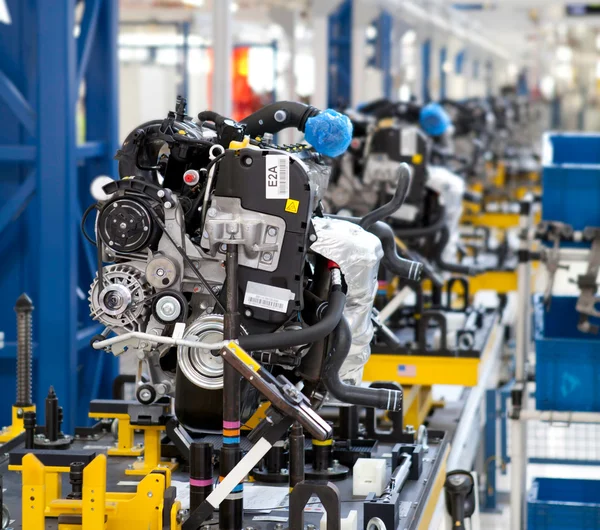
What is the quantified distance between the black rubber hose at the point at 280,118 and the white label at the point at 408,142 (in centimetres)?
290

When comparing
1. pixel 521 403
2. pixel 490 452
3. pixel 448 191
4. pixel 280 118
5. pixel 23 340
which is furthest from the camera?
pixel 490 452

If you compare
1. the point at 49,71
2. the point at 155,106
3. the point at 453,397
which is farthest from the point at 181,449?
the point at 155,106

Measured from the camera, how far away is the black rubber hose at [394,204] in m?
3.34

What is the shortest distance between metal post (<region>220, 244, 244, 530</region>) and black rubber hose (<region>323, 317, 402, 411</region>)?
1.29ft

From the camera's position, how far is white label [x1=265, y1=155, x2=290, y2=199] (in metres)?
2.87

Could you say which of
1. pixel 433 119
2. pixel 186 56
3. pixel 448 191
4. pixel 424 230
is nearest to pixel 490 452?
pixel 424 230

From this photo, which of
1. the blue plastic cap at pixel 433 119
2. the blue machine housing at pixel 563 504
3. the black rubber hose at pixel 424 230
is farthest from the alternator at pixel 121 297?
the blue plastic cap at pixel 433 119

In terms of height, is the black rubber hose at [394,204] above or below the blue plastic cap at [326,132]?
below

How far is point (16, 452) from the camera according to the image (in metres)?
3.24

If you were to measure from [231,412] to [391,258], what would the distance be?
0.92 metres

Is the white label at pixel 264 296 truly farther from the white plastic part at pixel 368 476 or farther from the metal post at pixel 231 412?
the white plastic part at pixel 368 476

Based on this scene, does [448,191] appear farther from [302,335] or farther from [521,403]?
[302,335]

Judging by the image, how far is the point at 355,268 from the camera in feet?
10.3

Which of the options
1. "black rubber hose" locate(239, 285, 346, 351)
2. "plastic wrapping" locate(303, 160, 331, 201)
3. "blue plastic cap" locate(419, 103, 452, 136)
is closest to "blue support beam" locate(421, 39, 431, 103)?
"blue plastic cap" locate(419, 103, 452, 136)
